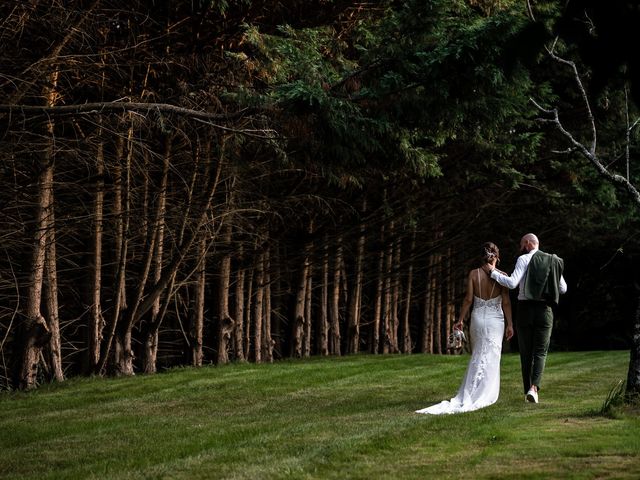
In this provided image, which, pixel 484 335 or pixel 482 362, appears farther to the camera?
pixel 484 335

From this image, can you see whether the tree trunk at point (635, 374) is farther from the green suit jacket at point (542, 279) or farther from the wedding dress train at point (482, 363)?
the wedding dress train at point (482, 363)

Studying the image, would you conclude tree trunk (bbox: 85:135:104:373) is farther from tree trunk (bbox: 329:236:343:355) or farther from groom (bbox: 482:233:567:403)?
tree trunk (bbox: 329:236:343:355)

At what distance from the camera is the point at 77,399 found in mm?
12633

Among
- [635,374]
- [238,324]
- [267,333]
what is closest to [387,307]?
[267,333]

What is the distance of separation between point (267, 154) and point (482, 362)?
25.8 feet

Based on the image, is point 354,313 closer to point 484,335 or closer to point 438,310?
point 438,310

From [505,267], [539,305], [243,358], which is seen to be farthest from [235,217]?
[505,267]

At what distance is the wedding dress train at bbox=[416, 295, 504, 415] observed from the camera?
37.2ft

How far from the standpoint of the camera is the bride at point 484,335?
1142 cm

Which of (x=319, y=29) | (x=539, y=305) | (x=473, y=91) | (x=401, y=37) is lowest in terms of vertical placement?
(x=539, y=305)

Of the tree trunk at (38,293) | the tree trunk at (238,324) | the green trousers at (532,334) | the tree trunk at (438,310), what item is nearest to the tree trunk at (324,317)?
the tree trunk at (238,324)

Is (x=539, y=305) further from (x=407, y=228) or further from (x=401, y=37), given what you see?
(x=407, y=228)

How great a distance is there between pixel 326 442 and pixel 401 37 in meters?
4.76

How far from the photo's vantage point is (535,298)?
38.8 ft
